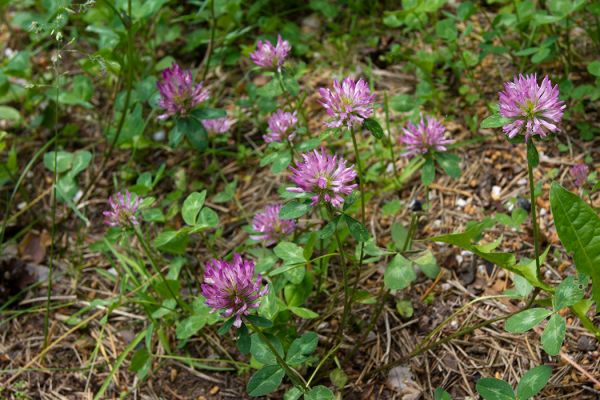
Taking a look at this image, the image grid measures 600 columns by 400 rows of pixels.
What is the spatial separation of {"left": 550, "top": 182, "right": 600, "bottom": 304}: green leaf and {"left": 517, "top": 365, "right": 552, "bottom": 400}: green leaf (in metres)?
0.28

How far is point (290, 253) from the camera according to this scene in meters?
2.19

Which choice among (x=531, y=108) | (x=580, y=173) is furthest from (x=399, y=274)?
(x=580, y=173)

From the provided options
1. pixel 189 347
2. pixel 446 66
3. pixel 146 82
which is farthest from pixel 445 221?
pixel 146 82

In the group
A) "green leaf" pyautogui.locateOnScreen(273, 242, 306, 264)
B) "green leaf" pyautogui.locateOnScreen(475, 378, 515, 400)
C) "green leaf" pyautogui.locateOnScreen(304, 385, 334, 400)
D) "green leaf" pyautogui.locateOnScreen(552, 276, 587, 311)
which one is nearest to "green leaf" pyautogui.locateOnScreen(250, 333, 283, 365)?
"green leaf" pyautogui.locateOnScreen(304, 385, 334, 400)

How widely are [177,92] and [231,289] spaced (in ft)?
3.46

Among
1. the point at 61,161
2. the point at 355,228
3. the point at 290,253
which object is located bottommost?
the point at 61,161

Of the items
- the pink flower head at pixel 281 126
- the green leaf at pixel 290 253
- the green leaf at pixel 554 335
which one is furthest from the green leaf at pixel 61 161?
the green leaf at pixel 554 335

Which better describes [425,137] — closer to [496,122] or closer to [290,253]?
[496,122]

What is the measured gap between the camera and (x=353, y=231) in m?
1.97

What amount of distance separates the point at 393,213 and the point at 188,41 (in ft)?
5.59

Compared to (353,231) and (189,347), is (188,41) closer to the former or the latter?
(189,347)

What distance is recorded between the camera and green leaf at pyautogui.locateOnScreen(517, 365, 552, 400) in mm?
1870

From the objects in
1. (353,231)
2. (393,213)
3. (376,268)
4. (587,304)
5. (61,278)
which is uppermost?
(353,231)

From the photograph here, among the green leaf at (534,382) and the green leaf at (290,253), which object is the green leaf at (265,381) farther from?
the green leaf at (534,382)
